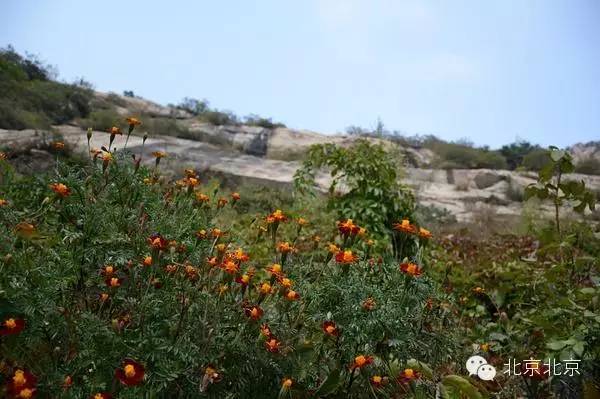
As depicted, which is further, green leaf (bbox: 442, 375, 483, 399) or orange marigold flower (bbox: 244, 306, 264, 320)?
green leaf (bbox: 442, 375, 483, 399)

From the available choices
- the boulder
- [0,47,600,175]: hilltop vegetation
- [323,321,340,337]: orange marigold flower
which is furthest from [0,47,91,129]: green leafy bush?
the boulder

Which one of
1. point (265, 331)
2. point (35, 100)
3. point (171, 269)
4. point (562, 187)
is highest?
point (35, 100)

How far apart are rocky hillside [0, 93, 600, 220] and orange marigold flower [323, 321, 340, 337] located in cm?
480

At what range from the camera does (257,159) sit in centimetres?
1302

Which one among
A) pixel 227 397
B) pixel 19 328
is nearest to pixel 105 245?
pixel 19 328

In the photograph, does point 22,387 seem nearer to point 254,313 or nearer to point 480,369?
point 254,313

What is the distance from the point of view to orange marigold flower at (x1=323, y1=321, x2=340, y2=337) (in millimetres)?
1399

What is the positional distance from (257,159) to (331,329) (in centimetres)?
1178

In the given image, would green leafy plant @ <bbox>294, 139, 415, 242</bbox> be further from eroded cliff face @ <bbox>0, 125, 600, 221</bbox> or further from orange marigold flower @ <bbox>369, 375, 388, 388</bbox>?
orange marigold flower @ <bbox>369, 375, 388, 388</bbox>

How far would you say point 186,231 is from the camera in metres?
1.90

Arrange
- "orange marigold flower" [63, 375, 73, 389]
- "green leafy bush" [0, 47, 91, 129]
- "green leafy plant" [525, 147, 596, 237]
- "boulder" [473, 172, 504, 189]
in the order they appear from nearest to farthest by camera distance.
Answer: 1. "orange marigold flower" [63, 375, 73, 389]
2. "green leafy plant" [525, 147, 596, 237]
3. "green leafy bush" [0, 47, 91, 129]
4. "boulder" [473, 172, 504, 189]

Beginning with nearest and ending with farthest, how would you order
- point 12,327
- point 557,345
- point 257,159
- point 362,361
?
point 12,327 < point 362,361 < point 557,345 < point 257,159

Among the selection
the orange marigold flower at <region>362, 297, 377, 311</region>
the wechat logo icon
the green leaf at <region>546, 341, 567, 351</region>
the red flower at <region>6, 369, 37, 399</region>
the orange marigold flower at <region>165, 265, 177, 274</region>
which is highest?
the orange marigold flower at <region>165, 265, 177, 274</region>

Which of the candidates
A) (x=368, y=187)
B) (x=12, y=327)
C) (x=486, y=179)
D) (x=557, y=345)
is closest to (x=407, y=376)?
(x=557, y=345)
